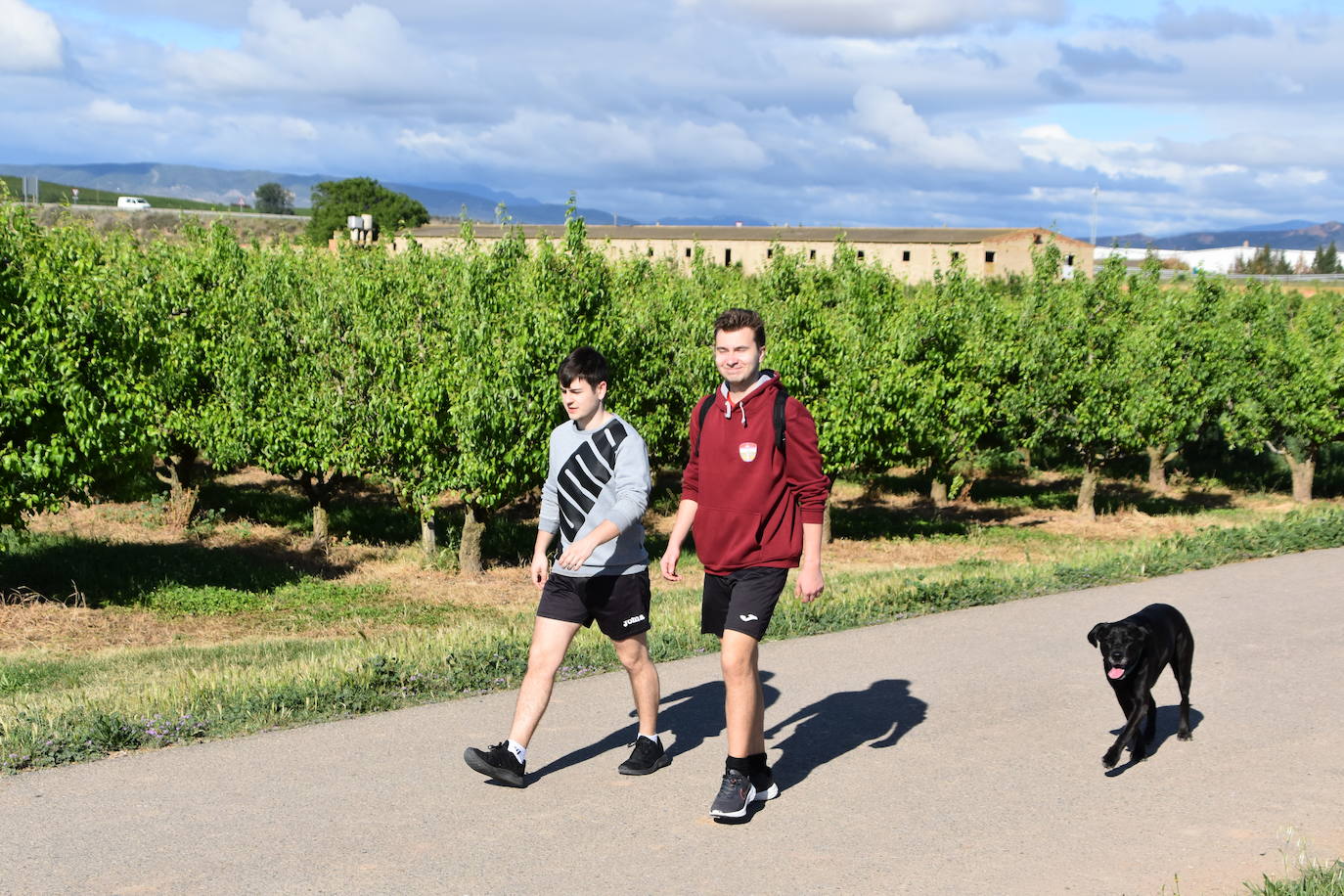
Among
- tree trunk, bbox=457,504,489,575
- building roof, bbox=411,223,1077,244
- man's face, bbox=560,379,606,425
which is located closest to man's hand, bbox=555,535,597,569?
man's face, bbox=560,379,606,425

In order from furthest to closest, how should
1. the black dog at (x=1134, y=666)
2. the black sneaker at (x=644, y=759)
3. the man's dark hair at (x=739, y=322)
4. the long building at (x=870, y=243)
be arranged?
the long building at (x=870, y=243) → the black dog at (x=1134, y=666) → the black sneaker at (x=644, y=759) → the man's dark hair at (x=739, y=322)

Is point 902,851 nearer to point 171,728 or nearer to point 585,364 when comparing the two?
point 585,364

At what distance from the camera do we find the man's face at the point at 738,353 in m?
5.40

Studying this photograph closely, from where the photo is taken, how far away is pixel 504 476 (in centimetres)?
2055

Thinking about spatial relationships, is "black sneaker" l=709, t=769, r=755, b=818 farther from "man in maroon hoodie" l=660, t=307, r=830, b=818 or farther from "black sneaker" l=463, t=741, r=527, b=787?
"black sneaker" l=463, t=741, r=527, b=787

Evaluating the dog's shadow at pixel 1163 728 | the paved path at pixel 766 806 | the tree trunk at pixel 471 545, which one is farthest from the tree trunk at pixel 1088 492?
the dog's shadow at pixel 1163 728

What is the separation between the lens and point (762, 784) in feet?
18.2

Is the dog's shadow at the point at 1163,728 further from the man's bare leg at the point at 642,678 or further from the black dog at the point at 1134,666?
the man's bare leg at the point at 642,678

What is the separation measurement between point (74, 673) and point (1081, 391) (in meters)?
25.5

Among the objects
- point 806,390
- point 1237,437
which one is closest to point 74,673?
point 806,390

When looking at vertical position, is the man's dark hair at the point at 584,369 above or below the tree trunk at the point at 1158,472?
above

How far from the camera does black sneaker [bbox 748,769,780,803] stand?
5522 mm

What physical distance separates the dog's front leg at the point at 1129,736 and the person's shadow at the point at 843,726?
1.13 meters

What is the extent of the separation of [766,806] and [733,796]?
0.38 metres
